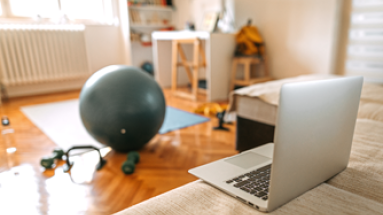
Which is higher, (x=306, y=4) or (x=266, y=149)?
(x=306, y=4)

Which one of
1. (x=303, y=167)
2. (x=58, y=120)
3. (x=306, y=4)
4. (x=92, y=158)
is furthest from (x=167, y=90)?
(x=303, y=167)

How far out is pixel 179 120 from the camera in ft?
8.49

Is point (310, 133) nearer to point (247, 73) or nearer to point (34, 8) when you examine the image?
point (247, 73)

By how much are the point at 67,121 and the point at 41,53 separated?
5.59ft

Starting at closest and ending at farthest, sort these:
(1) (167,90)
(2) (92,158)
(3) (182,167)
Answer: (3) (182,167) → (2) (92,158) → (1) (167,90)

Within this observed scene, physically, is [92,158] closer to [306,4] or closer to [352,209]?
[352,209]

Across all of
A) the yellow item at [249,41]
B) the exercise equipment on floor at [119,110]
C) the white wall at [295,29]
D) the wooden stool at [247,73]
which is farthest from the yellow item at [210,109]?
the exercise equipment on floor at [119,110]

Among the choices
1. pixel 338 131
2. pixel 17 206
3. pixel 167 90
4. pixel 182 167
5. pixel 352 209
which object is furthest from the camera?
pixel 167 90

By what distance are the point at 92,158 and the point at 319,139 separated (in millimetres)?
1540

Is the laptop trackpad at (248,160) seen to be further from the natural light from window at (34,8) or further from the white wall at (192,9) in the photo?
the natural light from window at (34,8)

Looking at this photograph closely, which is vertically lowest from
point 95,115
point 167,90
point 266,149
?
point 167,90

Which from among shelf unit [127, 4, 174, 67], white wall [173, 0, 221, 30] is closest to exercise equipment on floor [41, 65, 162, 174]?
white wall [173, 0, 221, 30]

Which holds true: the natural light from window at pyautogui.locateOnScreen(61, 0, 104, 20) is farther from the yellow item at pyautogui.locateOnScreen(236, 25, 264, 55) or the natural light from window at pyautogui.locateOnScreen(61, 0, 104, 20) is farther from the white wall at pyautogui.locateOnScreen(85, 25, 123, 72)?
the yellow item at pyautogui.locateOnScreen(236, 25, 264, 55)

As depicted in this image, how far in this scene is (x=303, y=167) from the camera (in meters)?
0.54
